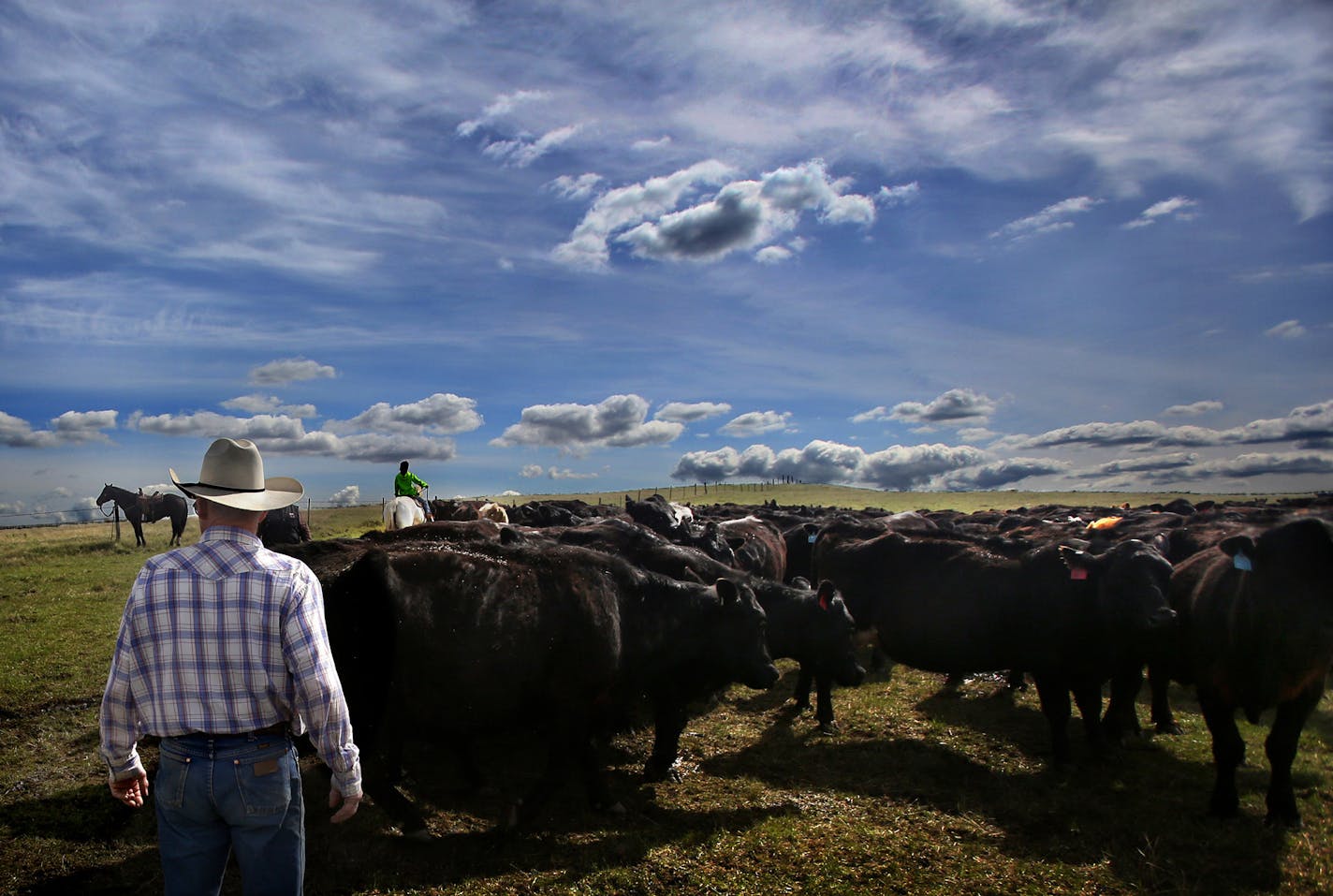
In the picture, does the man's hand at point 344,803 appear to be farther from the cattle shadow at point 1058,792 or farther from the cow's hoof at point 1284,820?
the cow's hoof at point 1284,820

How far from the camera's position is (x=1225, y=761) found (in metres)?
6.88

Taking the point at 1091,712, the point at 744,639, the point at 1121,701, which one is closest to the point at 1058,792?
the point at 1091,712

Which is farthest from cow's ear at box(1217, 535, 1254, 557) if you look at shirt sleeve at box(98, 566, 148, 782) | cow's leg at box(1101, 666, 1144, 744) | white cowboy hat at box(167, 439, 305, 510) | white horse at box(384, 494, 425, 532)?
white horse at box(384, 494, 425, 532)

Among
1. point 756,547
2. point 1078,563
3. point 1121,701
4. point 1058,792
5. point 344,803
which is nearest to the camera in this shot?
point 344,803

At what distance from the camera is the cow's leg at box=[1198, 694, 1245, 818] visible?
683cm

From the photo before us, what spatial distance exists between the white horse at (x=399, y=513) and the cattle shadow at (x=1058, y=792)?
10825mm

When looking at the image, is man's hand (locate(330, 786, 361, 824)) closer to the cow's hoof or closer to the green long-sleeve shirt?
the cow's hoof

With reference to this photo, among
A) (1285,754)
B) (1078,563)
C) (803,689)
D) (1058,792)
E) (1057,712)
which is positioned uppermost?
(1078,563)

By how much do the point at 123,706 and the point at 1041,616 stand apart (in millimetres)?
8511

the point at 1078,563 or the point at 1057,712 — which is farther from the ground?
the point at 1078,563

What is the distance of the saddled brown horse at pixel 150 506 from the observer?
107 feet

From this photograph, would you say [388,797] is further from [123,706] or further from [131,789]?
[123,706]

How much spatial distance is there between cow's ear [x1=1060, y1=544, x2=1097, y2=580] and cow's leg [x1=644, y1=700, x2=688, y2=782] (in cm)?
464

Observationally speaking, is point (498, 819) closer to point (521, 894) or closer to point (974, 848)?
point (521, 894)
